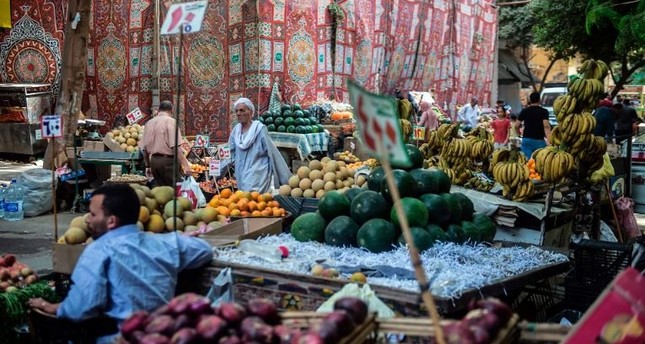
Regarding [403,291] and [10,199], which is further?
[10,199]

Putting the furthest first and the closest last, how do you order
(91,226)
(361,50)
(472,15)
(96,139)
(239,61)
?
(472,15), (361,50), (239,61), (96,139), (91,226)

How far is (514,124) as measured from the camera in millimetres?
17578

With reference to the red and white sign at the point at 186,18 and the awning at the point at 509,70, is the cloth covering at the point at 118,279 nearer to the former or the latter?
the red and white sign at the point at 186,18

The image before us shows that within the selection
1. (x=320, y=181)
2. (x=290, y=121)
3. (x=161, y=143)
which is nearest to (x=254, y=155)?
(x=320, y=181)

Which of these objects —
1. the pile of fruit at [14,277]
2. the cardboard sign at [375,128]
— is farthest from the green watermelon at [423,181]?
the pile of fruit at [14,277]

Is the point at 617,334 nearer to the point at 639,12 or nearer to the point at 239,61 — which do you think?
the point at 639,12

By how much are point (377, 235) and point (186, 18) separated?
188 cm

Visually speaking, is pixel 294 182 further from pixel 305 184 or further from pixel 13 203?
pixel 13 203

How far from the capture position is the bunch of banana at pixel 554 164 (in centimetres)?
598

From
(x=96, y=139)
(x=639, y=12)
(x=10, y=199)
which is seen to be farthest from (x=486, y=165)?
(x=96, y=139)

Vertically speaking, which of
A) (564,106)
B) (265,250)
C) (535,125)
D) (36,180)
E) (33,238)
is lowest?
(33,238)

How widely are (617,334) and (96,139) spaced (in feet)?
37.5

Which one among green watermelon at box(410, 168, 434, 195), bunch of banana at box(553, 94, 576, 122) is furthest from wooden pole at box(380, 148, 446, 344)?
bunch of banana at box(553, 94, 576, 122)

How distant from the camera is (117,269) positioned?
3.14m
